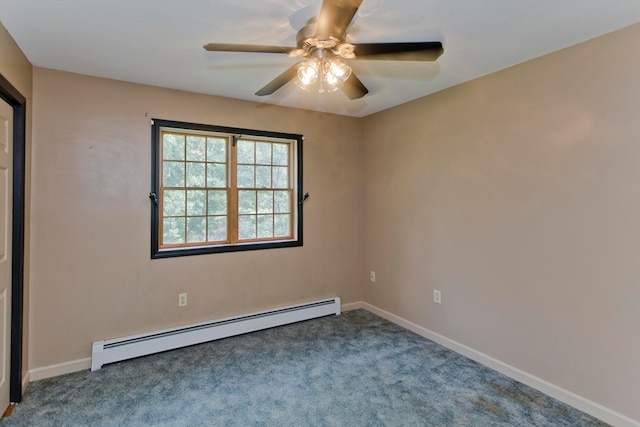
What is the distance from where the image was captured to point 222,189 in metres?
3.41

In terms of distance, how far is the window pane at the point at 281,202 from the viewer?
3777 millimetres

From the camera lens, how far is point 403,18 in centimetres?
188

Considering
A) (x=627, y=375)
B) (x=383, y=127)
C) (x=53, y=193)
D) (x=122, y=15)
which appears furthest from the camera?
(x=383, y=127)

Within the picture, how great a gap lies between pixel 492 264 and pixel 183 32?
9.34 feet

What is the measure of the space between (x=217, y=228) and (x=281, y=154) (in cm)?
111

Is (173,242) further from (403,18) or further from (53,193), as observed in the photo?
(403,18)

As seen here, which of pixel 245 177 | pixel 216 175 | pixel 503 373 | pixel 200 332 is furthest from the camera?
pixel 245 177

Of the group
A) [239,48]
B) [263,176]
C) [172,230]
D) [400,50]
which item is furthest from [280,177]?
[400,50]

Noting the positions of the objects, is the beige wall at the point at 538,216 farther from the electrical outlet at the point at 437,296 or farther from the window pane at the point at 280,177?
the window pane at the point at 280,177

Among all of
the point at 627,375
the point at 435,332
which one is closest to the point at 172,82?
the point at 435,332

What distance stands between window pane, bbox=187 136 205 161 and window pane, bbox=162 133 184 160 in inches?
2.6

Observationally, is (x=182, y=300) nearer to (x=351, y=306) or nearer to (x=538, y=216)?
(x=351, y=306)

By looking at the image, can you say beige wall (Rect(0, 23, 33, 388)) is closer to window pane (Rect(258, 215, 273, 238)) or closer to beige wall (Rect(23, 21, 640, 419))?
beige wall (Rect(23, 21, 640, 419))

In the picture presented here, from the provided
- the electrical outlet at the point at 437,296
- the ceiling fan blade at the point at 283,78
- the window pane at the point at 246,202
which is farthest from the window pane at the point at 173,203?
the electrical outlet at the point at 437,296
